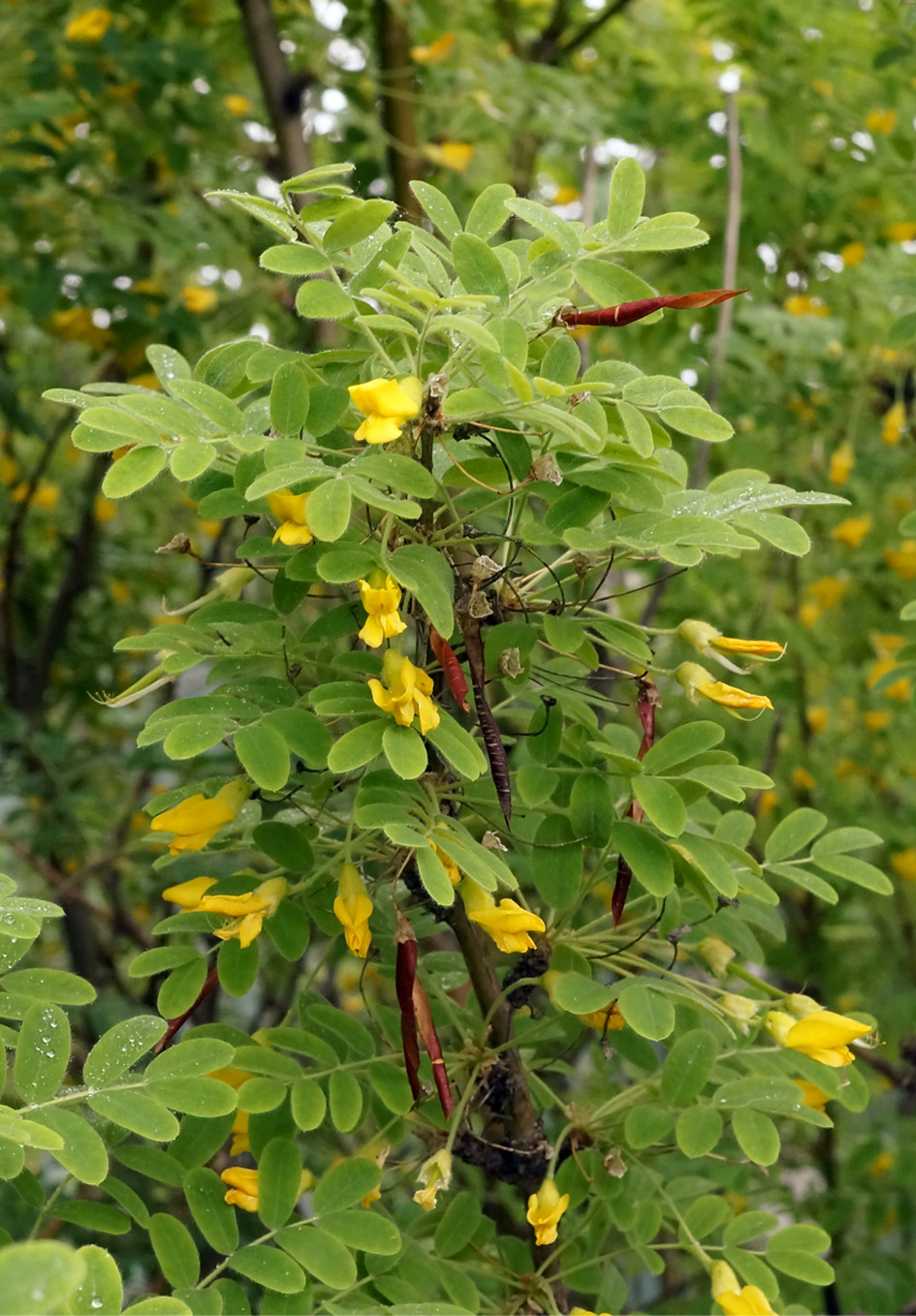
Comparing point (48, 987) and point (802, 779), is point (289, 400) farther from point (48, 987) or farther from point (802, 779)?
point (802, 779)

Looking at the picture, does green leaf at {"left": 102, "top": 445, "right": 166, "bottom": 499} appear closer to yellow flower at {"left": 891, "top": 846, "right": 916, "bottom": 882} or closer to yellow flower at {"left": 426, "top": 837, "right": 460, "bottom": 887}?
yellow flower at {"left": 426, "top": 837, "right": 460, "bottom": 887}

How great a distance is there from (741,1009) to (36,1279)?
48cm

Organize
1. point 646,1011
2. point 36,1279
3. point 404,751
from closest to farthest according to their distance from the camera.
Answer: point 36,1279 < point 404,751 < point 646,1011

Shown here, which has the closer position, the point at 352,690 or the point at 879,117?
the point at 352,690

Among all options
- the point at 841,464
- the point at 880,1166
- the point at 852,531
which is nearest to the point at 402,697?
the point at 841,464

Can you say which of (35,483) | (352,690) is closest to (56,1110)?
(352,690)

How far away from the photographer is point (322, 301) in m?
0.61

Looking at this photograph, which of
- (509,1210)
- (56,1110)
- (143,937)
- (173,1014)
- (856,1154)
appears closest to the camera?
(56,1110)

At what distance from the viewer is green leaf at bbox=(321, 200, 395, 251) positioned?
60 cm

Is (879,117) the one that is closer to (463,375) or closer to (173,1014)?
(463,375)

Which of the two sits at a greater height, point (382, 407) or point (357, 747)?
point (382, 407)

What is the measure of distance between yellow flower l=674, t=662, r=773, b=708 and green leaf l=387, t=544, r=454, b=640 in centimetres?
15

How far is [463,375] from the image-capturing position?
2.17 feet

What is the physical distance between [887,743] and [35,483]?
1.30 m
